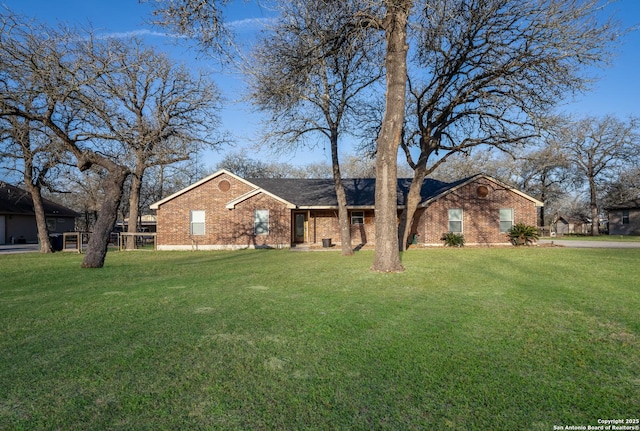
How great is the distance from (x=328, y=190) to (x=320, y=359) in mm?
21081

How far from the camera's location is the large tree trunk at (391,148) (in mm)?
9734

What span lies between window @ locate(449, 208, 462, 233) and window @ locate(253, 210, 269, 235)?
35.1 ft

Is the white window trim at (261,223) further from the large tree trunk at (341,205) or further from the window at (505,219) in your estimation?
the window at (505,219)

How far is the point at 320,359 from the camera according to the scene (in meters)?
3.61

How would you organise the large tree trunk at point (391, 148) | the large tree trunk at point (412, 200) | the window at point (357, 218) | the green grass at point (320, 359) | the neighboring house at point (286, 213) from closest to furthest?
the green grass at point (320, 359) → the large tree trunk at point (391, 148) → the large tree trunk at point (412, 200) → the neighboring house at point (286, 213) → the window at point (357, 218)

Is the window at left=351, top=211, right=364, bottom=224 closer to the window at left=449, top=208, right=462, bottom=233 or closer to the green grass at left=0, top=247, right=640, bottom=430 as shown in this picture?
the window at left=449, top=208, right=462, bottom=233

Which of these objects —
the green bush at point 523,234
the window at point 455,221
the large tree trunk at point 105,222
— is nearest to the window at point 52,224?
the large tree trunk at point 105,222

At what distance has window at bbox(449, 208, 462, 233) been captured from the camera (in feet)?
71.7

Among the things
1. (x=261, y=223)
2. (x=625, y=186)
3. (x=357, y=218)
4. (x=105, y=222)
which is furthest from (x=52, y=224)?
(x=625, y=186)

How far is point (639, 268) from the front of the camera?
33.7 feet

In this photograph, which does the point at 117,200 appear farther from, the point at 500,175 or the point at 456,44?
the point at 500,175

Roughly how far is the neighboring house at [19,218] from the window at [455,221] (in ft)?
97.9

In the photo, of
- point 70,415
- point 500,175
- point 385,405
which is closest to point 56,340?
point 70,415

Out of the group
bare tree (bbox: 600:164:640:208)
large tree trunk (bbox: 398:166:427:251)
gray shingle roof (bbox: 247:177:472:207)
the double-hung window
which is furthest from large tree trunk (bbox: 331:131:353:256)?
the double-hung window
